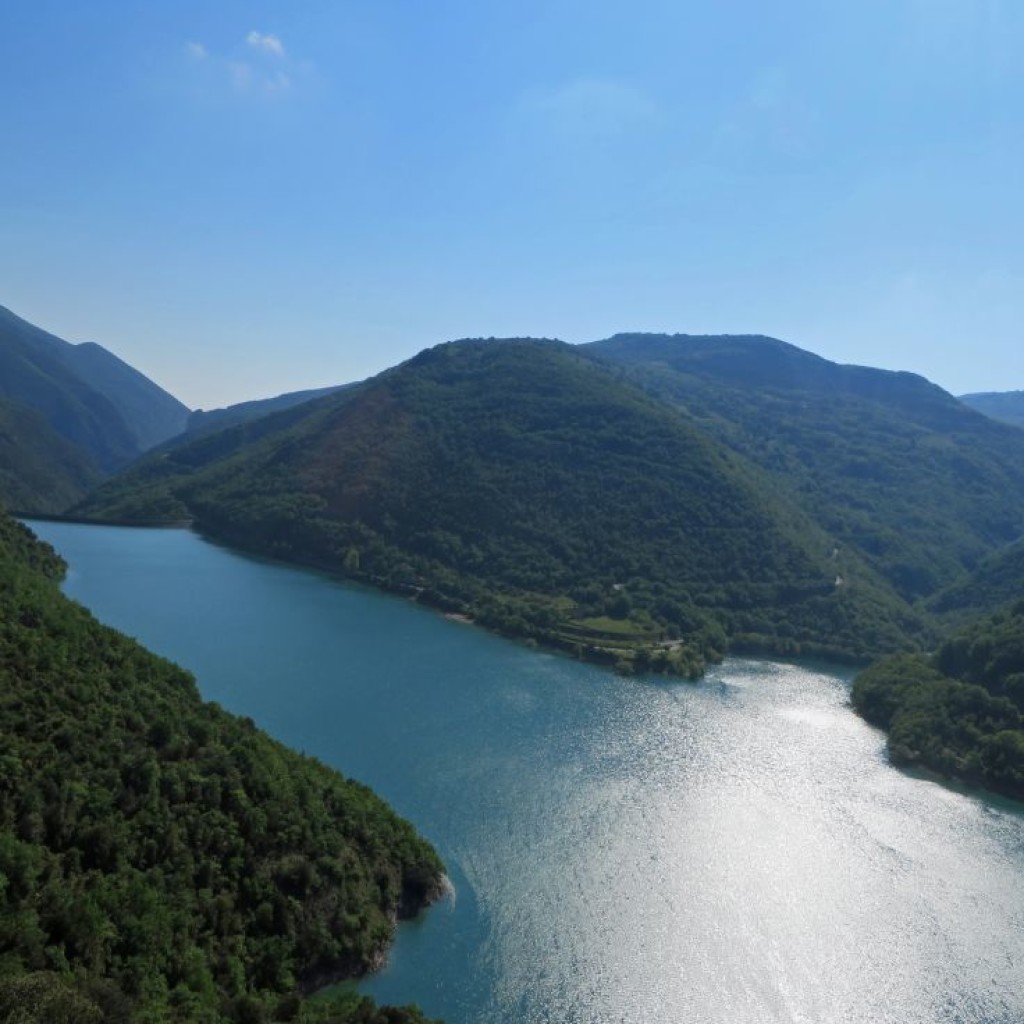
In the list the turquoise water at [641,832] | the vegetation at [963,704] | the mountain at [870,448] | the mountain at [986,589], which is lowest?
the turquoise water at [641,832]

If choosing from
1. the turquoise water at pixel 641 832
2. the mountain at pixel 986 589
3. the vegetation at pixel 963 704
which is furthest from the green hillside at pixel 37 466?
the mountain at pixel 986 589

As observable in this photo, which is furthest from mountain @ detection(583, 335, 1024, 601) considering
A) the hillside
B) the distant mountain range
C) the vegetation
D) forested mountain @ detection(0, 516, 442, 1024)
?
forested mountain @ detection(0, 516, 442, 1024)

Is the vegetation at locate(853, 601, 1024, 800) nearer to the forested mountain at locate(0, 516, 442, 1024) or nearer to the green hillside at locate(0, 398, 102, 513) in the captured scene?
the forested mountain at locate(0, 516, 442, 1024)

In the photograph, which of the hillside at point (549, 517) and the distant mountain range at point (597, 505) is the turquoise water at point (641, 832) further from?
the distant mountain range at point (597, 505)

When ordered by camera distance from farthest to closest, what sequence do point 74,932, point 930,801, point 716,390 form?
point 716,390
point 930,801
point 74,932

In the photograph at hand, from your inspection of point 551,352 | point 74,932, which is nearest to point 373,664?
point 74,932

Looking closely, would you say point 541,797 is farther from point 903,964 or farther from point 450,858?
point 903,964
